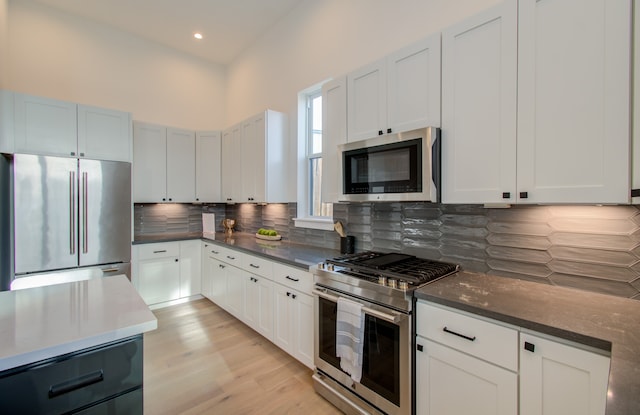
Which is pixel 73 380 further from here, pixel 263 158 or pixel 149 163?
pixel 149 163

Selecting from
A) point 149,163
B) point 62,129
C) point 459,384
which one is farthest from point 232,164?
point 459,384

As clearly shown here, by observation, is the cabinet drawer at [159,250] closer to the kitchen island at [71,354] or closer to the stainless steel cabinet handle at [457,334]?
the kitchen island at [71,354]

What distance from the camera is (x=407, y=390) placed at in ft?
5.15

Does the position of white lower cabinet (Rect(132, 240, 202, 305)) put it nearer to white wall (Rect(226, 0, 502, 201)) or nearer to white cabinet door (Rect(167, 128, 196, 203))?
white cabinet door (Rect(167, 128, 196, 203))

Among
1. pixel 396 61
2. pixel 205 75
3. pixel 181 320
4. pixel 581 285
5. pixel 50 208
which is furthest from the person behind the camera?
pixel 205 75

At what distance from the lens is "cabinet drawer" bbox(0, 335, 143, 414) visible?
89 cm

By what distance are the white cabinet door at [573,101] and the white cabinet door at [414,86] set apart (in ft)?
1.50

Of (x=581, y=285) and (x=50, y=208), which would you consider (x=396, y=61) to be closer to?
(x=581, y=285)

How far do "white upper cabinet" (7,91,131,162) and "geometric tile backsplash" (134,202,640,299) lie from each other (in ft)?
9.67

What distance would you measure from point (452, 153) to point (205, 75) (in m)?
4.55

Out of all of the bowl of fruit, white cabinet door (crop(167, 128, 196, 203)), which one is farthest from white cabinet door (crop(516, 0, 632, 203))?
white cabinet door (crop(167, 128, 196, 203))

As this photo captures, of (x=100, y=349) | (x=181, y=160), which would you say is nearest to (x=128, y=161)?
(x=181, y=160)

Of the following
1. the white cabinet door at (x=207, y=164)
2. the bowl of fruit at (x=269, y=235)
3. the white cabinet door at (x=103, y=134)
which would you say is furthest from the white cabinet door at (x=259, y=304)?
the white cabinet door at (x=103, y=134)

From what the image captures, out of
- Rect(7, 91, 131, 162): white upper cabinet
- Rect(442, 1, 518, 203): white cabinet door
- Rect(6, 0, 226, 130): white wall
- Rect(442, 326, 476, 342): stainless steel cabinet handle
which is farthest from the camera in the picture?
Rect(6, 0, 226, 130): white wall
